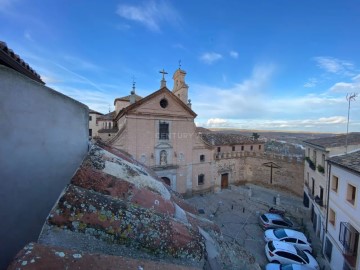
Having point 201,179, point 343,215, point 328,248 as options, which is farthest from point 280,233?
point 201,179

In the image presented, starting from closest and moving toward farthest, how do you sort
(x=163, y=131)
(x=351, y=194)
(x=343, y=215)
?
(x=351, y=194) → (x=343, y=215) → (x=163, y=131)

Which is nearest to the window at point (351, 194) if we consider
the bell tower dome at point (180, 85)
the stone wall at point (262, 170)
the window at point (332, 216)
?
the window at point (332, 216)

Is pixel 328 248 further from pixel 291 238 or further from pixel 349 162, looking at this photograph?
pixel 349 162

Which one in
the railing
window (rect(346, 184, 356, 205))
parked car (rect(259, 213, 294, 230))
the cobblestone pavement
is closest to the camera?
window (rect(346, 184, 356, 205))

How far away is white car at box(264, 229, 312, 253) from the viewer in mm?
12656

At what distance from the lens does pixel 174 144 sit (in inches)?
774

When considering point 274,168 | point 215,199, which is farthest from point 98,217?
point 274,168

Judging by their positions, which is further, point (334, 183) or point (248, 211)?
point (248, 211)

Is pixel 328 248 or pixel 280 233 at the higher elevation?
pixel 280 233

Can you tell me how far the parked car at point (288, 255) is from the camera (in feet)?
36.4

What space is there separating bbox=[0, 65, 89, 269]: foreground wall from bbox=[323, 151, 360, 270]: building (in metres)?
11.2

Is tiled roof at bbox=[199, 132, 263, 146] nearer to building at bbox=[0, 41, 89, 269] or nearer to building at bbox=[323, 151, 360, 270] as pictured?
building at bbox=[323, 151, 360, 270]

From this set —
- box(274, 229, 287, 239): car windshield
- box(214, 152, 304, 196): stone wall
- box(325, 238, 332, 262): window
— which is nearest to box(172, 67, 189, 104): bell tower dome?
box(214, 152, 304, 196): stone wall

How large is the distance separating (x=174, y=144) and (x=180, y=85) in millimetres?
8011
